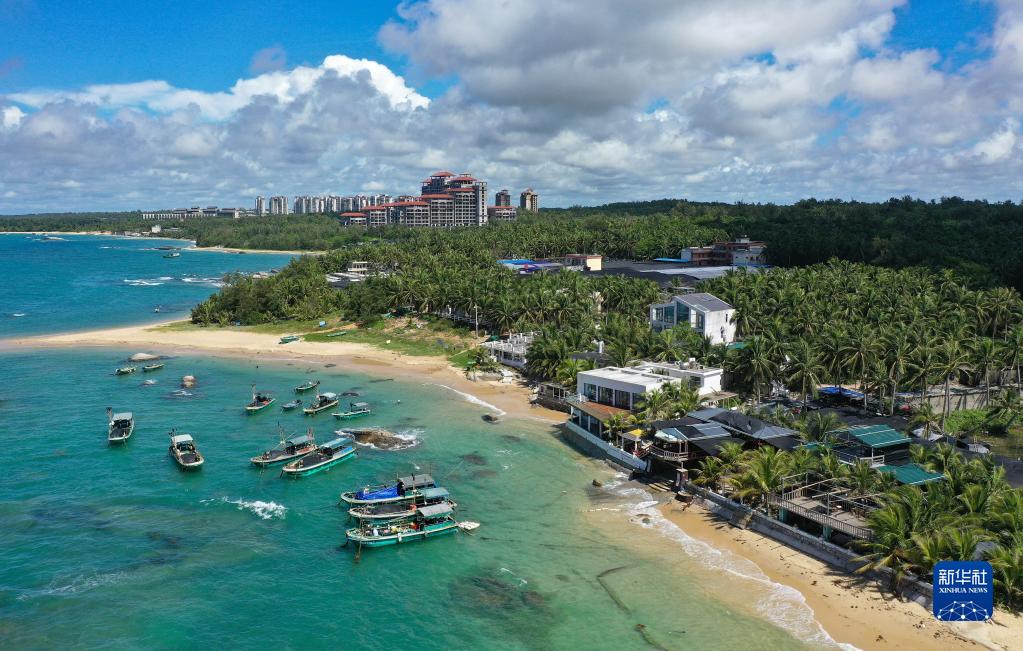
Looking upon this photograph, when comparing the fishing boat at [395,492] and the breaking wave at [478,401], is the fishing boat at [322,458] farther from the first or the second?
the breaking wave at [478,401]

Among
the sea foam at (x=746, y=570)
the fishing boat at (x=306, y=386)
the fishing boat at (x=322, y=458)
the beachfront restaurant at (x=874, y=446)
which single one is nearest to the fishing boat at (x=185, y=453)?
→ the fishing boat at (x=322, y=458)

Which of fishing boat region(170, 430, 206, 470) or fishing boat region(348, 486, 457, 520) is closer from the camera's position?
fishing boat region(348, 486, 457, 520)

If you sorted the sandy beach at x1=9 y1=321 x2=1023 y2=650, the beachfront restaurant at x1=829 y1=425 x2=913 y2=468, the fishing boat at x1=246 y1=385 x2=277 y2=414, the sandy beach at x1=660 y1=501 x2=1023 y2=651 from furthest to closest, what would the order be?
the fishing boat at x1=246 y1=385 x2=277 y2=414 → the beachfront restaurant at x1=829 y1=425 x2=913 y2=468 → the sandy beach at x1=9 y1=321 x2=1023 y2=650 → the sandy beach at x1=660 y1=501 x2=1023 y2=651

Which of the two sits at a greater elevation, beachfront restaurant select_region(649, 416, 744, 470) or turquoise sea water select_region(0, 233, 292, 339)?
turquoise sea water select_region(0, 233, 292, 339)

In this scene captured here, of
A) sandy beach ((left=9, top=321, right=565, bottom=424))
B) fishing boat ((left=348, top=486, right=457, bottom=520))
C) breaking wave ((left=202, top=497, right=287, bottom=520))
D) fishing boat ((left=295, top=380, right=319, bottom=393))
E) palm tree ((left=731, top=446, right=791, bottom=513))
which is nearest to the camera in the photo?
palm tree ((left=731, top=446, right=791, bottom=513))

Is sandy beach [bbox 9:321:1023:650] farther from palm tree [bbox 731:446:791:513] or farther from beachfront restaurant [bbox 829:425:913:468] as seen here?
beachfront restaurant [bbox 829:425:913:468]

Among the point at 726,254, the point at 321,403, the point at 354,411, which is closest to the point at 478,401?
the point at 354,411

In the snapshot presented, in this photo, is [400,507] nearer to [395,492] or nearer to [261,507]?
[395,492]

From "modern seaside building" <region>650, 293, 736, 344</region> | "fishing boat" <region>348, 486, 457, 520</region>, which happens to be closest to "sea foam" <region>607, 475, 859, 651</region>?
"fishing boat" <region>348, 486, 457, 520</region>
